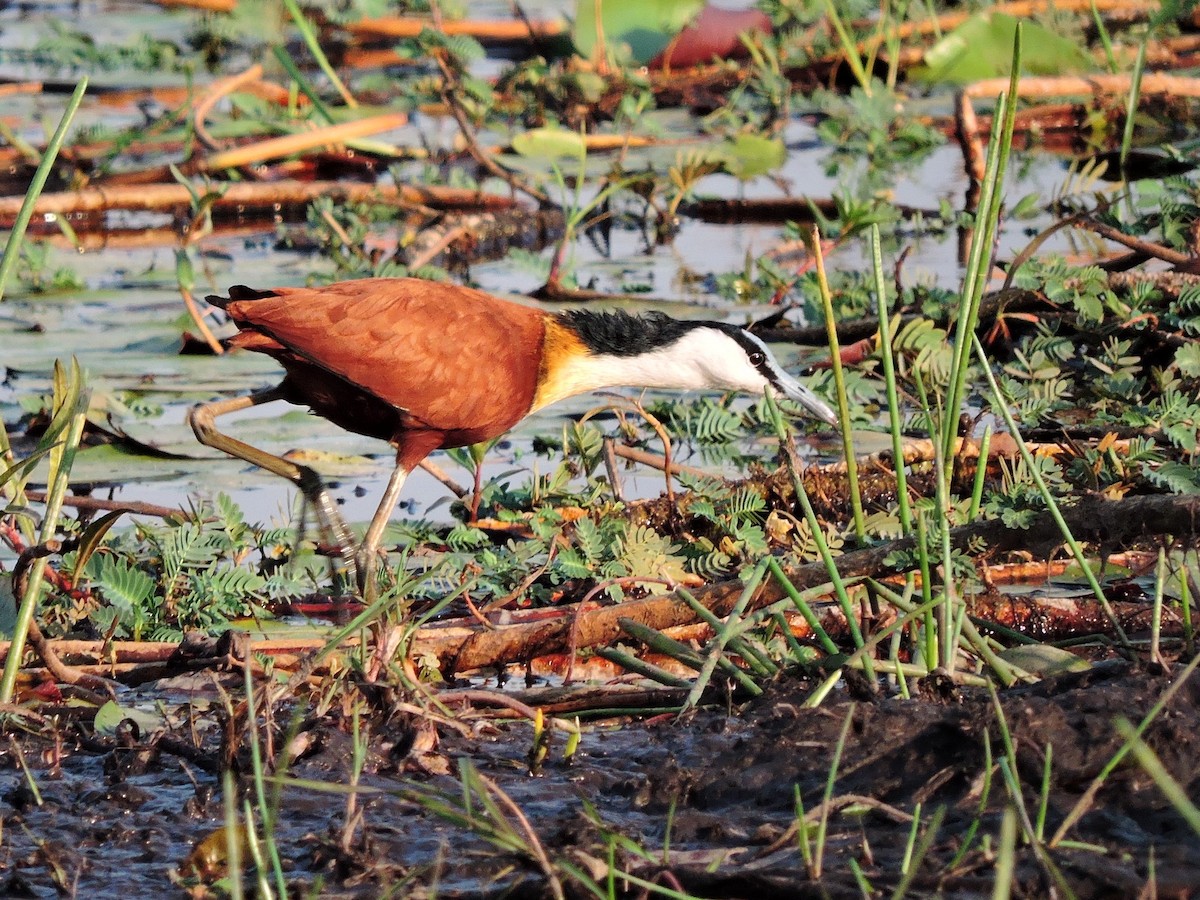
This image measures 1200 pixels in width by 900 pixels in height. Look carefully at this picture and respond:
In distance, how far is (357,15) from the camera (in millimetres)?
11992

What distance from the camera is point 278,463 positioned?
4836mm

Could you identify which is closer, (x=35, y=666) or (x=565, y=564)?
(x=35, y=666)

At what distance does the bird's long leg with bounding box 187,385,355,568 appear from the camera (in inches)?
183

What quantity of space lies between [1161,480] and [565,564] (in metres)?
1.48

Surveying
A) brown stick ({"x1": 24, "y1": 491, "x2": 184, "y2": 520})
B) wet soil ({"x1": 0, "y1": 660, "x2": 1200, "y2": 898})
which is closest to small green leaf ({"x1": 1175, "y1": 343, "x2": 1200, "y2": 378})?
wet soil ({"x1": 0, "y1": 660, "x2": 1200, "y2": 898})

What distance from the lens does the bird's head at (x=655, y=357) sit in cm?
488

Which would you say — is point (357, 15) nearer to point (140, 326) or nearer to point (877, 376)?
point (140, 326)

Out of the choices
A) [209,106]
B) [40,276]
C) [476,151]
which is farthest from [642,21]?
[40,276]

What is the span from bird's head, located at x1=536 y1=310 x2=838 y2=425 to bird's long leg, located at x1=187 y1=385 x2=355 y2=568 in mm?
662

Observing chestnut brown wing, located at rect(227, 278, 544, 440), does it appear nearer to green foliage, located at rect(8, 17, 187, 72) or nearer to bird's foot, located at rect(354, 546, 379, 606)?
bird's foot, located at rect(354, 546, 379, 606)

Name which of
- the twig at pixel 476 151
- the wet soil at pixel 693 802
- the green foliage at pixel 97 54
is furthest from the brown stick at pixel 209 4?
the wet soil at pixel 693 802

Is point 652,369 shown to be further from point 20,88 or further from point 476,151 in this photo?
point 20,88

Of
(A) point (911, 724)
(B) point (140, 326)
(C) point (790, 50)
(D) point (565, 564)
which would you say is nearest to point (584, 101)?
(C) point (790, 50)

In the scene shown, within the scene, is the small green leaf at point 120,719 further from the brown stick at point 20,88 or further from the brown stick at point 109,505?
the brown stick at point 20,88
